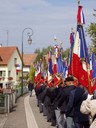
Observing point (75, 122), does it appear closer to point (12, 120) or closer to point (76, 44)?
point (76, 44)

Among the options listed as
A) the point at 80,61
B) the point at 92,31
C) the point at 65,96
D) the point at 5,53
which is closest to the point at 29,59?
the point at 5,53

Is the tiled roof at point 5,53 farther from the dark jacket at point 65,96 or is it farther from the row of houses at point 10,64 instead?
the dark jacket at point 65,96

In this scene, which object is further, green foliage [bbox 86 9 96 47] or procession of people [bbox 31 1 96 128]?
green foliage [bbox 86 9 96 47]

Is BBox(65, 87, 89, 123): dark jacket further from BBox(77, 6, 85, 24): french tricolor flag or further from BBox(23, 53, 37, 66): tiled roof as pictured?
BBox(23, 53, 37, 66): tiled roof

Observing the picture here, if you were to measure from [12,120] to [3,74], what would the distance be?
58971 millimetres

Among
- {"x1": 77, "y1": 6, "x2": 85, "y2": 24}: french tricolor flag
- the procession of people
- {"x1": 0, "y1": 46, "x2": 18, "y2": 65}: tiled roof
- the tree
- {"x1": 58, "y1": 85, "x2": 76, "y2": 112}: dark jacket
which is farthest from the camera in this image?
{"x1": 0, "y1": 46, "x2": 18, "y2": 65}: tiled roof

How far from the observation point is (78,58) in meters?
11.8

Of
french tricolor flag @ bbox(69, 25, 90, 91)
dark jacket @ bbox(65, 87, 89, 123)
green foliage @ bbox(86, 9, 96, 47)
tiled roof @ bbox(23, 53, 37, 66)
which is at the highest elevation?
tiled roof @ bbox(23, 53, 37, 66)

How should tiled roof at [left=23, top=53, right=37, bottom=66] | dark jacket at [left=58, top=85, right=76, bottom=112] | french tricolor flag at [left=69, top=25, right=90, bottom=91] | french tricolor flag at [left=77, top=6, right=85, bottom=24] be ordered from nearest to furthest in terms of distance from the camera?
dark jacket at [left=58, top=85, right=76, bottom=112] → french tricolor flag at [left=69, top=25, right=90, bottom=91] → french tricolor flag at [left=77, top=6, right=85, bottom=24] → tiled roof at [left=23, top=53, right=37, bottom=66]

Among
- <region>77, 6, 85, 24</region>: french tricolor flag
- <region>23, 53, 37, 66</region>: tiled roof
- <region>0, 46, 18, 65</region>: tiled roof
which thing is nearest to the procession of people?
<region>77, 6, 85, 24</region>: french tricolor flag

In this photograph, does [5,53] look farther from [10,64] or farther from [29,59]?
[29,59]

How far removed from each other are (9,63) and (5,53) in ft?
9.32

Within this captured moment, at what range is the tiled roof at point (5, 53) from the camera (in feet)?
255

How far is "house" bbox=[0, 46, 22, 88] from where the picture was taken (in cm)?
7719
